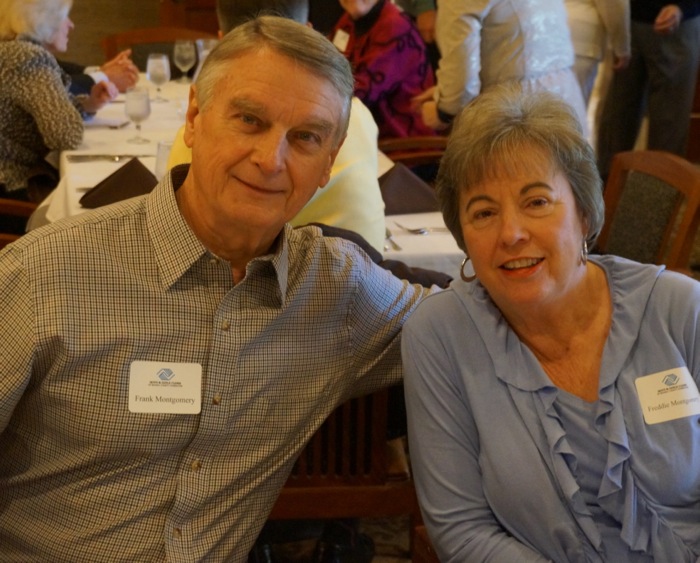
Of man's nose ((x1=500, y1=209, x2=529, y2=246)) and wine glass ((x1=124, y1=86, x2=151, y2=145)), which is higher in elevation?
man's nose ((x1=500, y1=209, x2=529, y2=246))

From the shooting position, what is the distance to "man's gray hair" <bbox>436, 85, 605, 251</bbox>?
1664 mm

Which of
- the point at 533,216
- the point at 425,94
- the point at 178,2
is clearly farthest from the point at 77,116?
the point at 178,2

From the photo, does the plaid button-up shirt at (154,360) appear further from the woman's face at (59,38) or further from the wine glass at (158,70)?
the wine glass at (158,70)

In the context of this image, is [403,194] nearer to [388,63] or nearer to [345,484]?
[345,484]

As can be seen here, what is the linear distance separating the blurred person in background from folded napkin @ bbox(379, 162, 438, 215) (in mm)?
1430

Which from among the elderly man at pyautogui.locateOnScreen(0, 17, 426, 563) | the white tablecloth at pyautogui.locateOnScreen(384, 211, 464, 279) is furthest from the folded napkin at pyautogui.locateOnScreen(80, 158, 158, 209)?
the elderly man at pyautogui.locateOnScreen(0, 17, 426, 563)

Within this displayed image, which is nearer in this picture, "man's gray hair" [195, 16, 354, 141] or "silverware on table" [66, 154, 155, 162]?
"man's gray hair" [195, 16, 354, 141]

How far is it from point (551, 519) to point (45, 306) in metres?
0.95

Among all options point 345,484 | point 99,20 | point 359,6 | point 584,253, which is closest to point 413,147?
point 359,6

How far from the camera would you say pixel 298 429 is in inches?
72.4

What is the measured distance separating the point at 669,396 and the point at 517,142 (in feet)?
1.72

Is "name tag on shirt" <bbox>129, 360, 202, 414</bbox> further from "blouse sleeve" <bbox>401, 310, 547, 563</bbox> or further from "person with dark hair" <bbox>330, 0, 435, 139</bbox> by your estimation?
"person with dark hair" <bbox>330, 0, 435, 139</bbox>

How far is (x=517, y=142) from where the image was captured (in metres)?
1.66

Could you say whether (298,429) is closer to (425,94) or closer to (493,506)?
(493,506)
